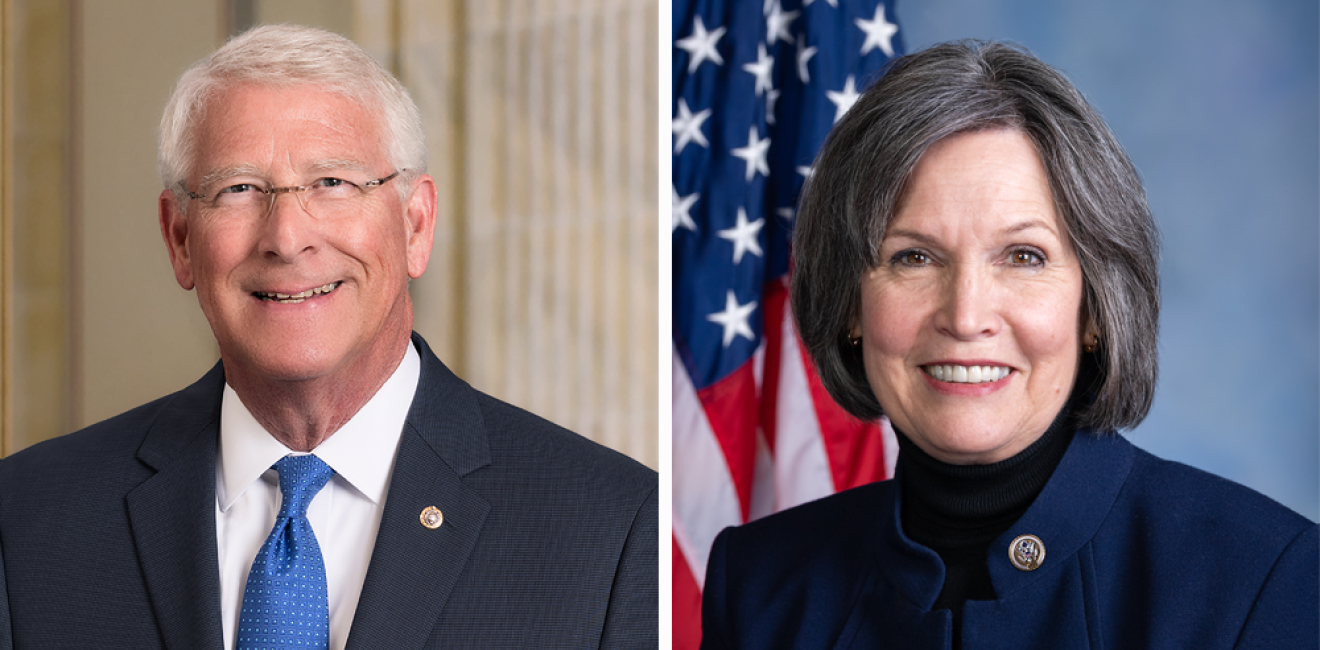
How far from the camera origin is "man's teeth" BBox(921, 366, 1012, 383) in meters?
1.83

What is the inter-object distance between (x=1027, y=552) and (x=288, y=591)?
4.17 feet

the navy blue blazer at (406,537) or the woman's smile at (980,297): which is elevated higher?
the woman's smile at (980,297)

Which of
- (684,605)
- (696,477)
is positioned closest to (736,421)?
(696,477)

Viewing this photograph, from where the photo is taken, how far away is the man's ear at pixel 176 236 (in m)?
1.95

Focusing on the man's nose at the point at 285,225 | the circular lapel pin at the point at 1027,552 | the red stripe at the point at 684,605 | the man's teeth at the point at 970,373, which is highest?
the man's nose at the point at 285,225

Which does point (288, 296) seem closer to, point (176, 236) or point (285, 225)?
point (285, 225)

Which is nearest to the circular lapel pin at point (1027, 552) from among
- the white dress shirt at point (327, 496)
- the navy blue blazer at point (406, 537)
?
the navy blue blazer at point (406, 537)

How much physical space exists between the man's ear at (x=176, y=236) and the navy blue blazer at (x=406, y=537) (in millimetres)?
204

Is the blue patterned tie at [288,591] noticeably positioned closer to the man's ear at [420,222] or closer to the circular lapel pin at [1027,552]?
the man's ear at [420,222]

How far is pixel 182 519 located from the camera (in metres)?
1.89

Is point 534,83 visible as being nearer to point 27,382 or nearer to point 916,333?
point 916,333

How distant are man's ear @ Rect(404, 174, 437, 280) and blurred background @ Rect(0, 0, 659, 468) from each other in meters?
0.07

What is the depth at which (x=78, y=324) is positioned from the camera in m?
2.11

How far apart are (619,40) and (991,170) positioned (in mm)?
855
